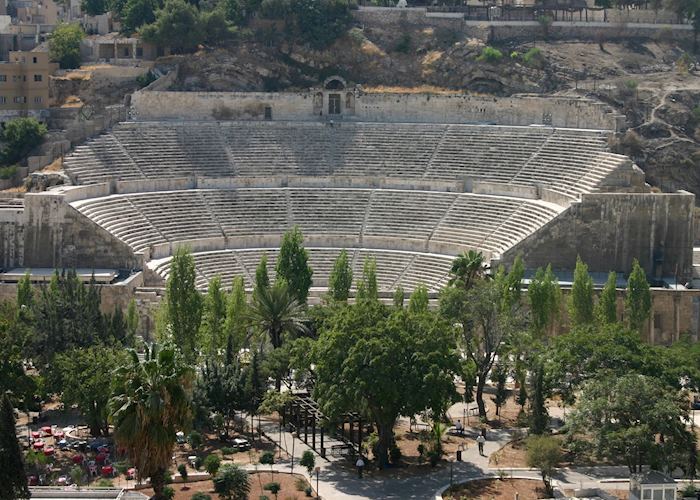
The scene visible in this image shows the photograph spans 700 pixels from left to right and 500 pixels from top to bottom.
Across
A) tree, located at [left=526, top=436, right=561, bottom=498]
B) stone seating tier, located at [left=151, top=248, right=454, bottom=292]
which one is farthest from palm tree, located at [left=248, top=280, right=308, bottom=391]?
tree, located at [left=526, top=436, right=561, bottom=498]

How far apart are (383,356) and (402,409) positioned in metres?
1.57

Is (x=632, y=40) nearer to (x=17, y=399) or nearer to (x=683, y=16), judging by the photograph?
(x=683, y=16)

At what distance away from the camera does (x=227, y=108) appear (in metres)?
76.1

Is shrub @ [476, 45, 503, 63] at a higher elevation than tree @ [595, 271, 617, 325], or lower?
higher

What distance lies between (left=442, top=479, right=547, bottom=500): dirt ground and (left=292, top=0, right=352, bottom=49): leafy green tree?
43101mm

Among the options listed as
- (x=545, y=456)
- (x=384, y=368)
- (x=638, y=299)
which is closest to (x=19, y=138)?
(x=638, y=299)

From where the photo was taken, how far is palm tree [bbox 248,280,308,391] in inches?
2090

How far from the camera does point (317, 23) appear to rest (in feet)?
268

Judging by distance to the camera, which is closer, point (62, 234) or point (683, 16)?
point (62, 234)

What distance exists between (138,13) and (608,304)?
35051 mm

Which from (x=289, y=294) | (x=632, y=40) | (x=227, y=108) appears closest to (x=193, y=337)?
(x=289, y=294)

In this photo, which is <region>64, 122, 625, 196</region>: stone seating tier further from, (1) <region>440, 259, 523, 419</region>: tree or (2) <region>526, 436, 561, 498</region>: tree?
(2) <region>526, 436, 561, 498</region>: tree

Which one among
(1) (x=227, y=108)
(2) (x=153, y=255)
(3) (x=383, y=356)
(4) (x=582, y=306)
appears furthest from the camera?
(1) (x=227, y=108)

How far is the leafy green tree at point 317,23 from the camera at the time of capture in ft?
268
